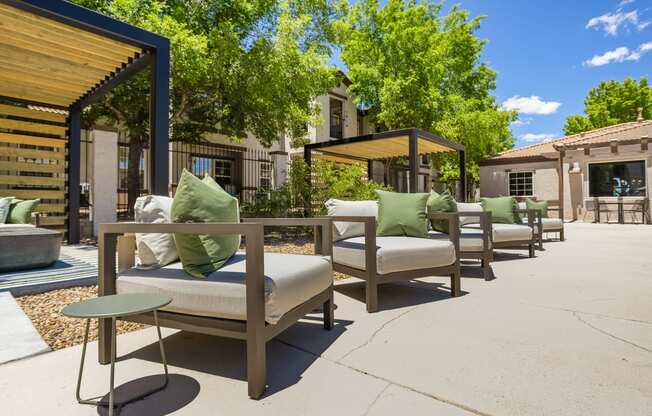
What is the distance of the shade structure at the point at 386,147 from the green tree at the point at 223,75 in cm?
108

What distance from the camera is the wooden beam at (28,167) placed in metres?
5.67

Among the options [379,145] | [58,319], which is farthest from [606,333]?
[379,145]

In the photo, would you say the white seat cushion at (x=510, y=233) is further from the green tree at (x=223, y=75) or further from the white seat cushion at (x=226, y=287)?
the green tree at (x=223, y=75)

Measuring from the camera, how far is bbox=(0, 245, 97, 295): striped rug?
2.96 meters

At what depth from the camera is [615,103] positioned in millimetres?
20719

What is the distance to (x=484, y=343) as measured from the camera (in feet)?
6.67

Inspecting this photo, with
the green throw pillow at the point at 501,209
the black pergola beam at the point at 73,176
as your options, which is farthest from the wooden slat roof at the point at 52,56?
the green throw pillow at the point at 501,209

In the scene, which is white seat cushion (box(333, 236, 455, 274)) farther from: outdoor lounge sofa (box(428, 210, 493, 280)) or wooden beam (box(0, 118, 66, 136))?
wooden beam (box(0, 118, 66, 136))

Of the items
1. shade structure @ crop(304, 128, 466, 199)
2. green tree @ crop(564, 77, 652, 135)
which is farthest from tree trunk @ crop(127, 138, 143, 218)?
green tree @ crop(564, 77, 652, 135)

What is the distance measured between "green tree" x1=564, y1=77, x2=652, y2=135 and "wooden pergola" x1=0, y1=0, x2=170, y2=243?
84.2 ft

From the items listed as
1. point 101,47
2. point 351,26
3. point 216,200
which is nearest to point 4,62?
point 101,47

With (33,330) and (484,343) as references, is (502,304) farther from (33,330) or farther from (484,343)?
(33,330)

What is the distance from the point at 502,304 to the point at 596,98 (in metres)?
25.6

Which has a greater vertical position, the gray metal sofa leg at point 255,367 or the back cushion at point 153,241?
the back cushion at point 153,241
